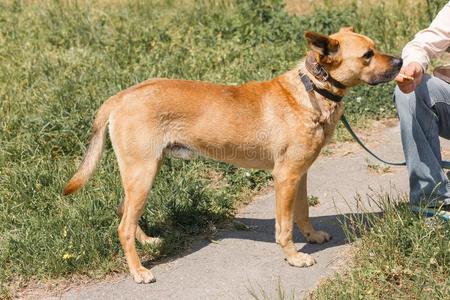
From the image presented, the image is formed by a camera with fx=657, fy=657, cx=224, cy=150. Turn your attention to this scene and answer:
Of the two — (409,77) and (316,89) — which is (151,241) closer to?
(316,89)

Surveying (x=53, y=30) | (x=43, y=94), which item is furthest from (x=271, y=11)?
(x=43, y=94)

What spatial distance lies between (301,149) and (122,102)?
4.09 ft

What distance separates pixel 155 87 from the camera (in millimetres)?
4449

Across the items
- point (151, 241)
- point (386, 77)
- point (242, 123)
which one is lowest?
point (151, 241)

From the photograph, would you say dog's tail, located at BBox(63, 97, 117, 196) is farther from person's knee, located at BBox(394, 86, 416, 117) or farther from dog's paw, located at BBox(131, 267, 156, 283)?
person's knee, located at BBox(394, 86, 416, 117)

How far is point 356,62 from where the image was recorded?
4.37 m

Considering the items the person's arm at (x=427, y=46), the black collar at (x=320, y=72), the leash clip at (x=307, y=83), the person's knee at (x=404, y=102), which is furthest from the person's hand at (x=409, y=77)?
the leash clip at (x=307, y=83)

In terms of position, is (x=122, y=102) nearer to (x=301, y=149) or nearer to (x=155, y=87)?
(x=155, y=87)

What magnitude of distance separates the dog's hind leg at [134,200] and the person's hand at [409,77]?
5.49 ft

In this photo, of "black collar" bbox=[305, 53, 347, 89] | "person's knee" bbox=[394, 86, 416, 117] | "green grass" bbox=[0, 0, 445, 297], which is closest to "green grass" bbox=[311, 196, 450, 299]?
"person's knee" bbox=[394, 86, 416, 117]

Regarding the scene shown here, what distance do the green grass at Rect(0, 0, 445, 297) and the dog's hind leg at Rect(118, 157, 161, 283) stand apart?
0.24 meters

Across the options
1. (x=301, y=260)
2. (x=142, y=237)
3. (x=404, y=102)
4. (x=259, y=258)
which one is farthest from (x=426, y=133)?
(x=142, y=237)

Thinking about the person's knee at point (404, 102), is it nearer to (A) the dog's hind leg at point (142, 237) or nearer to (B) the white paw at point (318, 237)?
(B) the white paw at point (318, 237)

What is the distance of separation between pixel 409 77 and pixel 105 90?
11.1ft
